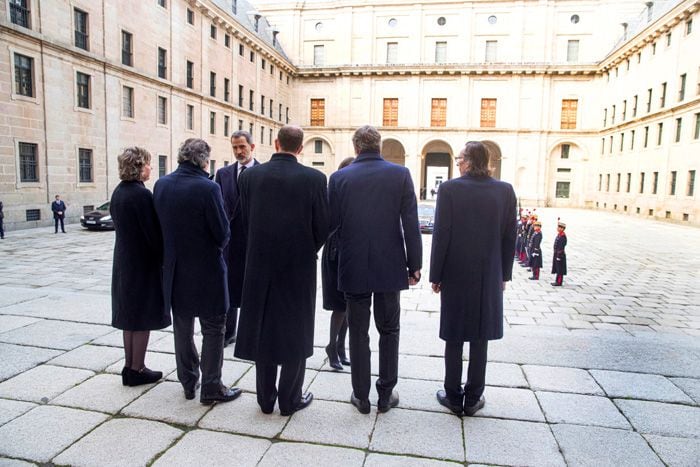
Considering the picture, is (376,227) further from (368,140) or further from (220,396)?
(220,396)

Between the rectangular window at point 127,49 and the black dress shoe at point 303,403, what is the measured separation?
25242 millimetres

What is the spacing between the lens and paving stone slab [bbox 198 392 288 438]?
3.35m

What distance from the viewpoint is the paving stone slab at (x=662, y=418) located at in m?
3.46

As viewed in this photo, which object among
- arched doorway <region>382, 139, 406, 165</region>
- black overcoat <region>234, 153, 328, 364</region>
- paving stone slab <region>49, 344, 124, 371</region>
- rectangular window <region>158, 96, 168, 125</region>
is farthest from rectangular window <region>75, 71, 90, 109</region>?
arched doorway <region>382, 139, 406, 165</region>

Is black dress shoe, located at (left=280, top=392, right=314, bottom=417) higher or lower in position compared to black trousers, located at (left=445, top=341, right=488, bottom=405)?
lower

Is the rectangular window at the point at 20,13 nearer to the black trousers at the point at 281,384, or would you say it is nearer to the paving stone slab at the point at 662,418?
the black trousers at the point at 281,384

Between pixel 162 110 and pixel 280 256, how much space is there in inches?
1077

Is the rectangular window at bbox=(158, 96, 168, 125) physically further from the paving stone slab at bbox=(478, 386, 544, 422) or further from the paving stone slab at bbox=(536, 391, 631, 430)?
the paving stone slab at bbox=(536, 391, 631, 430)

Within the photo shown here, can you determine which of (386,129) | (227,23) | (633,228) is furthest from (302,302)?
(386,129)

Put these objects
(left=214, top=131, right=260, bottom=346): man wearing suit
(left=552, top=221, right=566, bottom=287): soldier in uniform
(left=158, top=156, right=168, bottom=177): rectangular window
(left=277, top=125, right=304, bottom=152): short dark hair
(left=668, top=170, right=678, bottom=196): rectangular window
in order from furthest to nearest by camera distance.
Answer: (left=668, top=170, right=678, bottom=196): rectangular window, (left=158, top=156, right=168, bottom=177): rectangular window, (left=552, top=221, right=566, bottom=287): soldier in uniform, (left=214, top=131, right=260, bottom=346): man wearing suit, (left=277, top=125, right=304, bottom=152): short dark hair

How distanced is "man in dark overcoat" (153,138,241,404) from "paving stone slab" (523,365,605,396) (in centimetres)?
274

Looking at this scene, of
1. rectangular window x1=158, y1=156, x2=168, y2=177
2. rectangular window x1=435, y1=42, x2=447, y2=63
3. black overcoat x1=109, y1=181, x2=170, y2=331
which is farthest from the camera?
rectangular window x1=435, y1=42, x2=447, y2=63

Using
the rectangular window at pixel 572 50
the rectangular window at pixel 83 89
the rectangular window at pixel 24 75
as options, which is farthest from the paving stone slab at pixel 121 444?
the rectangular window at pixel 572 50

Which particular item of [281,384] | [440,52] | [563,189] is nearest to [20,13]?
[281,384]
